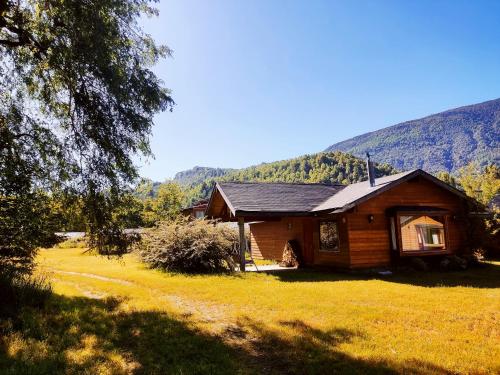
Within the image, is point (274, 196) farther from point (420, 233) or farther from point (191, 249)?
point (420, 233)

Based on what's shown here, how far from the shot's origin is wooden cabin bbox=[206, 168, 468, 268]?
50.2 ft

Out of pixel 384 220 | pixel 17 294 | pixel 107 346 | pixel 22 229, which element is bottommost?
pixel 107 346

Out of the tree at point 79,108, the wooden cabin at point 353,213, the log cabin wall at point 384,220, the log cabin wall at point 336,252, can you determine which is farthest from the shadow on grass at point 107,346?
the log cabin wall at point 384,220

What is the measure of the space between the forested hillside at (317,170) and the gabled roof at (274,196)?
62904mm

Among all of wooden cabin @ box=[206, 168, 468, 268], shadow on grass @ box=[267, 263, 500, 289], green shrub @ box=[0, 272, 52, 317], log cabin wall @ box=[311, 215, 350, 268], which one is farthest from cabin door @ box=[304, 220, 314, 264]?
green shrub @ box=[0, 272, 52, 317]

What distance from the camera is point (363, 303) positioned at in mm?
8812

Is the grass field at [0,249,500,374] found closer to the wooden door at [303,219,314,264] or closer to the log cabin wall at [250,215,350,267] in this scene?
the log cabin wall at [250,215,350,267]

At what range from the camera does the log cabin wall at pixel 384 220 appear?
49.9 ft

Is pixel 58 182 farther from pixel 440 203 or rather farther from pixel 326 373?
pixel 440 203

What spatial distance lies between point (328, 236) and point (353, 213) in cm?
283

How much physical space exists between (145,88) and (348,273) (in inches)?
439

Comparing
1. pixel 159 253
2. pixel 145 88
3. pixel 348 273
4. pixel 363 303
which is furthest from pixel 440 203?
pixel 145 88

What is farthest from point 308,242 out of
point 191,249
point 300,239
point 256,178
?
point 256,178

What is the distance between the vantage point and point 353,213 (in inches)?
597
